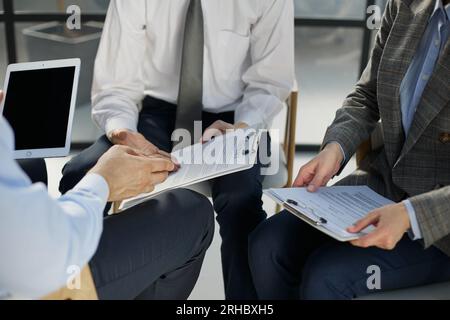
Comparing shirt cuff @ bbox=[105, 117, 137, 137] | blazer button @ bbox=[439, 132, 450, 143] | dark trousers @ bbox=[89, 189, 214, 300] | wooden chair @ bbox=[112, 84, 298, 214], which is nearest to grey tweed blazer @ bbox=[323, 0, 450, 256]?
blazer button @ bbox=[439, 132, 450, 143]

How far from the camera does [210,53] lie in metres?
2.08

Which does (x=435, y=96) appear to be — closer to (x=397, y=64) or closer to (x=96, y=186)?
(x=397, y=64)

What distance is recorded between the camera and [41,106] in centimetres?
168

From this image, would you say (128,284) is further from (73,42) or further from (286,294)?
(73,42)

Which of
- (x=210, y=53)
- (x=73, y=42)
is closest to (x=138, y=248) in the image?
(x=210, y=53)

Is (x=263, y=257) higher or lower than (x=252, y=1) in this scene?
lower

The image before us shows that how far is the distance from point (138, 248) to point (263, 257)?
36 cm

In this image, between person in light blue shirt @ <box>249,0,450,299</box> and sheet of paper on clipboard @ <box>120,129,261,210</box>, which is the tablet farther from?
person in light blue shirt @ <box>249,0,450,299</box>

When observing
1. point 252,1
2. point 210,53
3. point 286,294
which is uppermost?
point 252,1

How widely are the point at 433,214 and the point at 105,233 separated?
67 centimetres

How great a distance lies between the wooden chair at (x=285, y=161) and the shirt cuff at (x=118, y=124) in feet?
0.75

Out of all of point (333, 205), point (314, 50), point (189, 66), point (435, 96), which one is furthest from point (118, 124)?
point (314, 50)

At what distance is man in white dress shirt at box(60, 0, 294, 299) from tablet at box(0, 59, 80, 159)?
271mm
